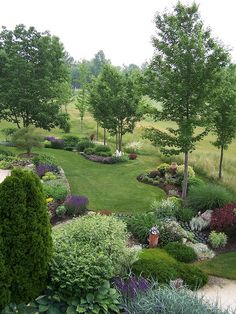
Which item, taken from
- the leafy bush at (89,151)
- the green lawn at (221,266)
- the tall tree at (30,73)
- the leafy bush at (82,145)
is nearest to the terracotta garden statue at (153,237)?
the green lawn at (221,266)

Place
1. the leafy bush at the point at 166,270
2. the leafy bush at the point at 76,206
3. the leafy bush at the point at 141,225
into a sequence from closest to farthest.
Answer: the leafy bush at the point at 166,270, the leafy bush at the point at 141,225, the leafy bush at the point at 76,206

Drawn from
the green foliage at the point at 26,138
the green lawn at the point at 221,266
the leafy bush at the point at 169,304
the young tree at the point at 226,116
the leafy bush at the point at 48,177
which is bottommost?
the green lawn at the point at 221,266

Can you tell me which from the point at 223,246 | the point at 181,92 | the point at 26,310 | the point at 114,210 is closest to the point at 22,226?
the point at 26,310

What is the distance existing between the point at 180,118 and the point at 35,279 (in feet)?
39.0

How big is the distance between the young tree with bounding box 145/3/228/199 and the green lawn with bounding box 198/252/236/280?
236 inches

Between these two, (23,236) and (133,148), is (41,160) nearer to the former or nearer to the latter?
(133,148)

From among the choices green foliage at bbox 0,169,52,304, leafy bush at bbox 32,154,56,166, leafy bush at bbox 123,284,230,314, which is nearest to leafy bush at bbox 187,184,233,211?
leafy bush at bbox 123,284,230,314

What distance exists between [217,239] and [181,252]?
1.86m

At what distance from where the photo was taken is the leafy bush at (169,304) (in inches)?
280

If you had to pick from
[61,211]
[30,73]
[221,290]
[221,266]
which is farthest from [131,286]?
[30,73]

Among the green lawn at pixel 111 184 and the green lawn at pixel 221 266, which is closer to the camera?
the green lawn at pixel 221 266

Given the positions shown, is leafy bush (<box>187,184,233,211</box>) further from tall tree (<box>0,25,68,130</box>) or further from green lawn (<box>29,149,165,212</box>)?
tall tree (<box>0,25,68,130</box>)

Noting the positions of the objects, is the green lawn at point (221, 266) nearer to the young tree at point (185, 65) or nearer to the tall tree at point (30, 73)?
the young tree at point (185, 65)

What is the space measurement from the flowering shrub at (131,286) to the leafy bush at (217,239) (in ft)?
16.2
